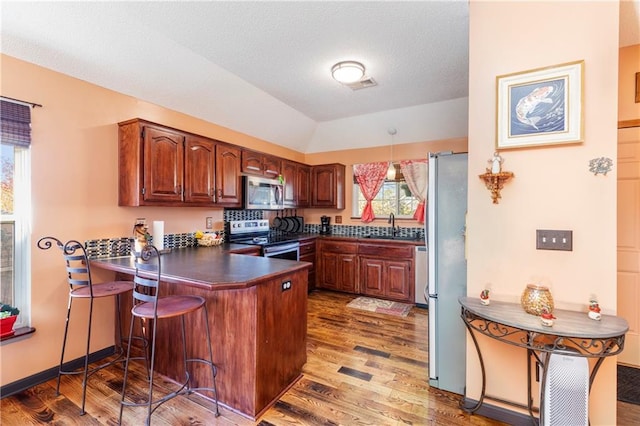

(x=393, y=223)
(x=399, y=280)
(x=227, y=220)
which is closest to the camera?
(x=227, y=220)

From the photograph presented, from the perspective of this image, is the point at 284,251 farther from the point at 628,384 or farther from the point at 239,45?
the point at 628,384

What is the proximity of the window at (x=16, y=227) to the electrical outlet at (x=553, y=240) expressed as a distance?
3.68 metres

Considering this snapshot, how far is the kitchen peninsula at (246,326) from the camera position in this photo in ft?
6.02

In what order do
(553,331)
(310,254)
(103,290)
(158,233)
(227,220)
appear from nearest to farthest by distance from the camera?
(553,331) < (103,290) < (158,233) < (227,220) < (310,254)

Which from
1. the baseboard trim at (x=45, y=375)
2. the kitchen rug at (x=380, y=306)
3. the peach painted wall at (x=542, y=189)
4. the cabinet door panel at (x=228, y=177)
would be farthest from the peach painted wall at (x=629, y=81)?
the baseboard trim at (x=45, y=375)

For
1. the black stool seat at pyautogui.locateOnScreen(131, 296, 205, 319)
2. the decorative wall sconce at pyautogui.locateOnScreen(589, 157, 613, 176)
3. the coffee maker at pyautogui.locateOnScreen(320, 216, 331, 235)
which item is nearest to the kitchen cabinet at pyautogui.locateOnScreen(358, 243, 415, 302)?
the coffee maker at pyautogui.locateOnScreen(320, 216, 331, 235)

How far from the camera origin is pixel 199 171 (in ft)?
10.3

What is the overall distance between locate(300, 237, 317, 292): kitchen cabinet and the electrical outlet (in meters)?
3.12

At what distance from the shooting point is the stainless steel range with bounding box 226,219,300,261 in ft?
12.1

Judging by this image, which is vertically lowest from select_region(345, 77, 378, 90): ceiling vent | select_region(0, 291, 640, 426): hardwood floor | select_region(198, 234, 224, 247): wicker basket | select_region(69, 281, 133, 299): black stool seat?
select_region(0, 291, 640, 426): hardwood floor

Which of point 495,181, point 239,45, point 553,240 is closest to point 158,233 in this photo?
point 239,45

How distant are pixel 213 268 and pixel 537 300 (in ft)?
6.88

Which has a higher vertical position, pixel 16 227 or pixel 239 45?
pixel 239 45

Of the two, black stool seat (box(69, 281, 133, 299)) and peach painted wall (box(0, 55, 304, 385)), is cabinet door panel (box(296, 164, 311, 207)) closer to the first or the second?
peach painted wall (box(0, 55, 304, 385))
